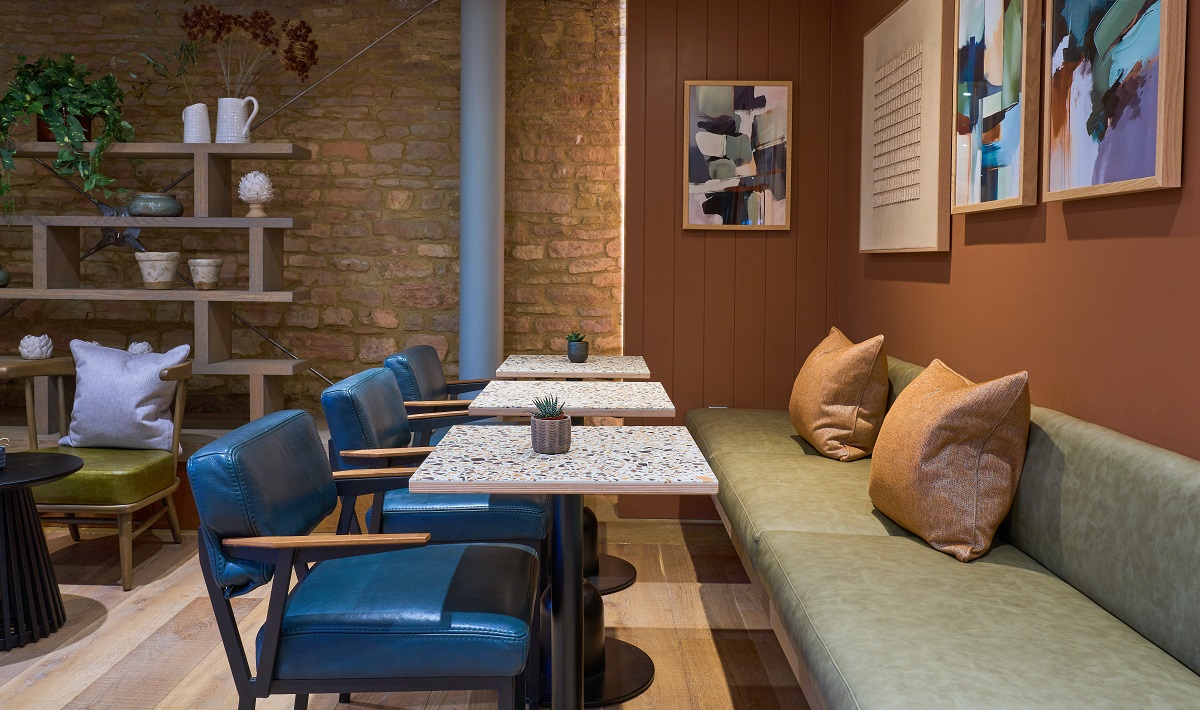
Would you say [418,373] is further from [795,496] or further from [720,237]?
[720,237]

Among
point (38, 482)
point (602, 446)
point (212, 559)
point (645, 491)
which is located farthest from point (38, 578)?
point (645, 491)

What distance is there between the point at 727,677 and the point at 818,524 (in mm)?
611

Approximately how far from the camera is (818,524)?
112 inches

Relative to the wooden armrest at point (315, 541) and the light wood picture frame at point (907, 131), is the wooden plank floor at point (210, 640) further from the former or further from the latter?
the light wood picture frame at point (907, 131)

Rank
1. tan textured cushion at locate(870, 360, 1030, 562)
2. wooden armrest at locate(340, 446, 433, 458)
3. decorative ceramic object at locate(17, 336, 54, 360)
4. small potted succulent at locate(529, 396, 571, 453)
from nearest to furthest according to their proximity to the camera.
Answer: small potted succulent at locate(529, 396, 571, 453), tan textured cushion at locate(870, 360, 1030, 562), wooden armrest at locate(340, 446, 433, 458), decorative ceramic object at locate(17, 336, 54, 360)

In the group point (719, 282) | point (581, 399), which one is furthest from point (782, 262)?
point (581, 399)

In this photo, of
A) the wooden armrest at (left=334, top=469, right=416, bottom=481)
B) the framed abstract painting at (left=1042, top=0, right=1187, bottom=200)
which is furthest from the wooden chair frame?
the framed abstract painting at (left=1042, top=0, right=1187, bottom=200)

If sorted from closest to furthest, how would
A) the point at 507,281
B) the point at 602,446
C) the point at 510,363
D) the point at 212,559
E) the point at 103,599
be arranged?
1. the point at 212,559
2. the point at 602,446
3. the point at 103,599
4. the point at 510,363
5. the point at 507,281

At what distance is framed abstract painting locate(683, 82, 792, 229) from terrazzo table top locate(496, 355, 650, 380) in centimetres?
89

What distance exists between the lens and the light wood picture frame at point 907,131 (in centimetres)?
357

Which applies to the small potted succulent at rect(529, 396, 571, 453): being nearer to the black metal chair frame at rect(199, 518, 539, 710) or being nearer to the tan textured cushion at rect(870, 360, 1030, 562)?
the black metal chair frame at rect(199, 518, 539, 710)

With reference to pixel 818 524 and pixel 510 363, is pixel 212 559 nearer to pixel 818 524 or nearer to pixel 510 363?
pixel 818 524

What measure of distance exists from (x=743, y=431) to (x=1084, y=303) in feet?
5.86

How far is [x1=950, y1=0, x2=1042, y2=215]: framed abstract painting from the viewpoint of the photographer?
285 centimetres
